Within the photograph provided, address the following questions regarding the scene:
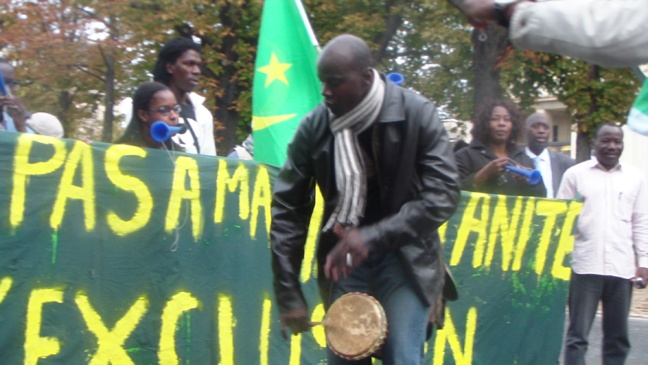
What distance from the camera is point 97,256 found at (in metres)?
4.91

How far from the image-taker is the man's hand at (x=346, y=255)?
371 centimetres

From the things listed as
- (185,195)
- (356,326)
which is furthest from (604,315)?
(356,326)

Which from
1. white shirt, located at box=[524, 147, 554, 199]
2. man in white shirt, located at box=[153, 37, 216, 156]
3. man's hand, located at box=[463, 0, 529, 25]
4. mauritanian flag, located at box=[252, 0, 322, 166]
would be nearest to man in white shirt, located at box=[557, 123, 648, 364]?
white shirt, located at box=[524, 147, 554, 199]

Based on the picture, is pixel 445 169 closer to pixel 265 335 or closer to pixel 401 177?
pixel 401 177

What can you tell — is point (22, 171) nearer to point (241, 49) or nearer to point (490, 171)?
point (490, 171)

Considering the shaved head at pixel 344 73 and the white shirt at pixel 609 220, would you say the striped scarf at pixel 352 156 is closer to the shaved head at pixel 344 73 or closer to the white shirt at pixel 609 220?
the shaved head at pixel 344 73

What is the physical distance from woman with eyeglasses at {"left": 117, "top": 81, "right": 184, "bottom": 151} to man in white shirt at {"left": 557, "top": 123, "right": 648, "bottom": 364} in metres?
3.00

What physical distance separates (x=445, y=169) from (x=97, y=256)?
6.45 ft

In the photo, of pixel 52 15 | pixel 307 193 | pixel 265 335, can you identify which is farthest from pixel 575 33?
pixel 52 15

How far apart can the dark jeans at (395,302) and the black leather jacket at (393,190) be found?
2.5 inches

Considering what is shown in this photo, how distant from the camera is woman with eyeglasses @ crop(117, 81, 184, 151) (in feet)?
17.4

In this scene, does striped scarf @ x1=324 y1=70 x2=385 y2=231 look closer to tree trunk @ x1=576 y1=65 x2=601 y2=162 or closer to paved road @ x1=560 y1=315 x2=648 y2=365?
paved road @ x1=560 y1=315 x2=648 y2=365

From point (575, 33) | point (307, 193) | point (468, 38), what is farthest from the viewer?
point (468, 38)

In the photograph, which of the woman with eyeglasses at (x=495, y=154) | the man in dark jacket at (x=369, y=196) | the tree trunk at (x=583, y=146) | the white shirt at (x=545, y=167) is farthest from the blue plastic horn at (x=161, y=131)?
the tree trunk at (x=583, y=146)
